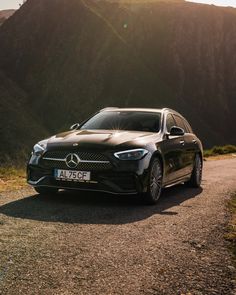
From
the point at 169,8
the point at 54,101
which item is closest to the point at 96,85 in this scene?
the point at 54,101

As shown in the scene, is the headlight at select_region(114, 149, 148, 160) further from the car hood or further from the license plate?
the license plate

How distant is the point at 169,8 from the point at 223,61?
379 inches

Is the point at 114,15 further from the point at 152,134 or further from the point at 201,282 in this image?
the point at 201,282

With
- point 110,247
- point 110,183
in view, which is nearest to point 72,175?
point 110,183

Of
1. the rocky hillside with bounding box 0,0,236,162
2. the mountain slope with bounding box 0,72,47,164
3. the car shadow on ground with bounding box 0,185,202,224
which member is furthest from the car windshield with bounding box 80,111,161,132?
the rocky hillside with bounding box 0,0,236,162

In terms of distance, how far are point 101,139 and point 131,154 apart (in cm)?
58

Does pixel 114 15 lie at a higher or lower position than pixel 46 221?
higher

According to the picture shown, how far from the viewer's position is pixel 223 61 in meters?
68.4

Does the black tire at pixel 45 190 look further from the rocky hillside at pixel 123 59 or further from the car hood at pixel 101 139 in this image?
the rocky hillside at pixel 123 59

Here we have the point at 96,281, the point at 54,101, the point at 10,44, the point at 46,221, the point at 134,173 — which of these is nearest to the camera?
the point at 96,281

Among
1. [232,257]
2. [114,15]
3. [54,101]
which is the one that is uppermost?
[114,15]

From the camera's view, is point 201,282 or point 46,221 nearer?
point 201,282

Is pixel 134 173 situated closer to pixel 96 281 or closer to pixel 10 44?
pixel 96 281

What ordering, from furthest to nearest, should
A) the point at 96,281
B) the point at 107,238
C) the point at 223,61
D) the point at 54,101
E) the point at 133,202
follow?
the point at 223,61, the point at 54,101, the point at 133,202, the point at 107,238, the point at 96,281
